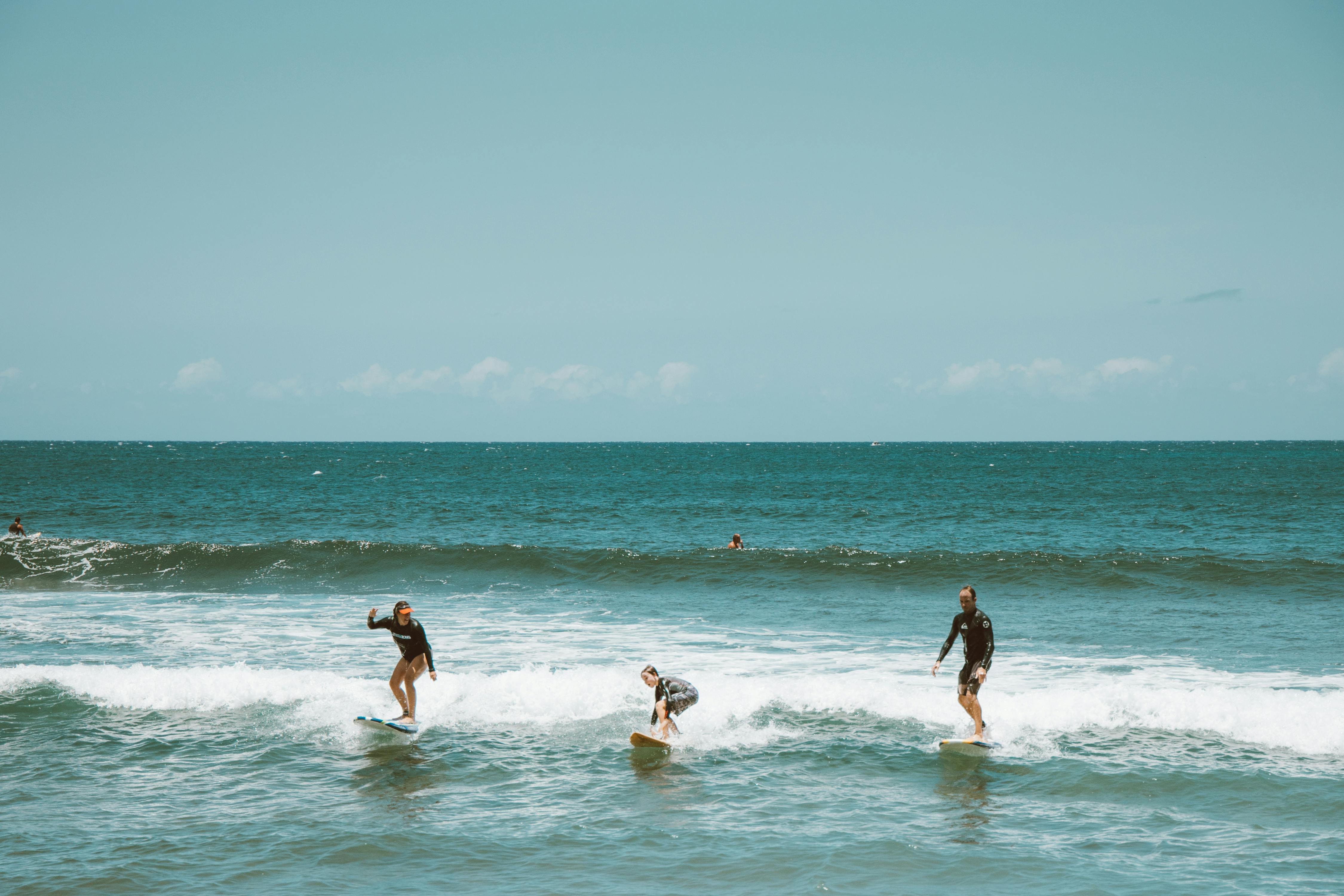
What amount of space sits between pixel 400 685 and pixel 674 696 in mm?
3727

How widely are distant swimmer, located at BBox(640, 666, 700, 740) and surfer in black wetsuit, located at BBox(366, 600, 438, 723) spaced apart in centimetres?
289

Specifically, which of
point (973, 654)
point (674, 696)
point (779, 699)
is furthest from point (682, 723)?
point (973, 654)

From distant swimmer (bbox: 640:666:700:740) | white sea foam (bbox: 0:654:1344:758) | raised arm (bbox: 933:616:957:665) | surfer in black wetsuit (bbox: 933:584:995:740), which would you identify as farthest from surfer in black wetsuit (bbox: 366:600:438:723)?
surfer in black wetsuit (bbox: 933:584:995:740)

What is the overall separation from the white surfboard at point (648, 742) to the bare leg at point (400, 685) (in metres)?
3.07

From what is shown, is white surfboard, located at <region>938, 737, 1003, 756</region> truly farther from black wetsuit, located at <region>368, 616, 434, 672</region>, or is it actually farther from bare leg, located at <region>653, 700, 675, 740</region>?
black wetsuit, located at <region>368, 616, 434, 672</region>

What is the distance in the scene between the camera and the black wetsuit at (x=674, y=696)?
1188 cm

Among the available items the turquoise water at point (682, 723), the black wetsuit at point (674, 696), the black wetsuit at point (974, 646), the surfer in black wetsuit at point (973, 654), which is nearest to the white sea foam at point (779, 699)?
the turquoise water at point (682, 723)

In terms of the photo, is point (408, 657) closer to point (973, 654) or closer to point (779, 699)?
point (779, 699)

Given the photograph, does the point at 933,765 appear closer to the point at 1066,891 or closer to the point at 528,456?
the point at 1066,891

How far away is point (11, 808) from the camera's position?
9602 millimetres

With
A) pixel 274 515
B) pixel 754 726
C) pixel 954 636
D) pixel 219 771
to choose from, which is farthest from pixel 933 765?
pixel 274 515

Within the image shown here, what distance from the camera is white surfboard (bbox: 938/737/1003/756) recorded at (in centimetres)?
1142

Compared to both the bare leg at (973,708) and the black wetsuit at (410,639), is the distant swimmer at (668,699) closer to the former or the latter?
the black wetsuit at (410,639)

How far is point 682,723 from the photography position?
42.2 feet
